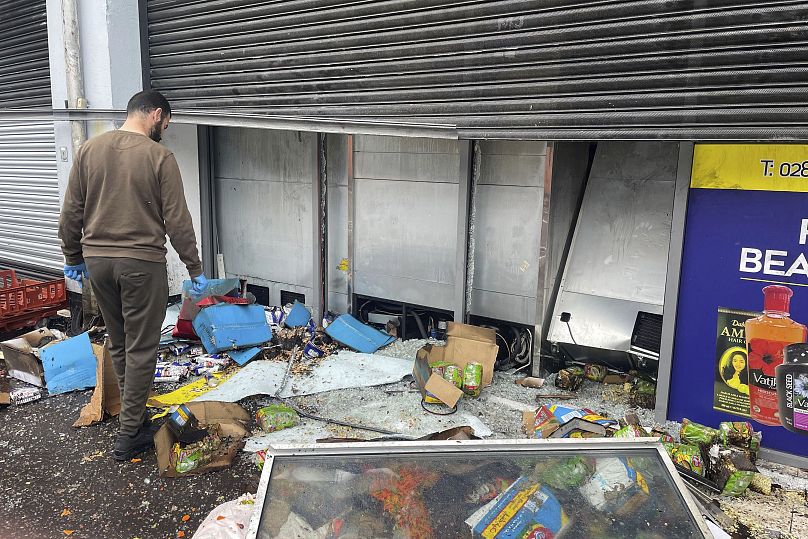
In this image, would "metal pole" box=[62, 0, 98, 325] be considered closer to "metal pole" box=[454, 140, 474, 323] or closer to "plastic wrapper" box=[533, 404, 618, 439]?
Result: "metal pole" box=[454, 140, 474, 323]

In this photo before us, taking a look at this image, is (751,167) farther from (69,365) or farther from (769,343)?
(69,365)

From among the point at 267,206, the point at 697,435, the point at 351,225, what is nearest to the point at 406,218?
the point at 351,225

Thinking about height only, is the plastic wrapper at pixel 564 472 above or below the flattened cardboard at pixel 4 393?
above

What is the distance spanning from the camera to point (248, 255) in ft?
22.3

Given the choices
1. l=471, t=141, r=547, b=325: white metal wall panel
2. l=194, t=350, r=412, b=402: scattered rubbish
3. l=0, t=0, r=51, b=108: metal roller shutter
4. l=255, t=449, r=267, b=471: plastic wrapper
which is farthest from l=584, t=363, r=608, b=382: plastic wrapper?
l=0, t=0, r=51, b=108: metal roller shutter

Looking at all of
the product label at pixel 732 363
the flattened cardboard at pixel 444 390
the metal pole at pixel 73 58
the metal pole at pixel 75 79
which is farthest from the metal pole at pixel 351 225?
the product label at pixel 732 363

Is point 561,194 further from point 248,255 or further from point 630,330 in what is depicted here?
point 248,255

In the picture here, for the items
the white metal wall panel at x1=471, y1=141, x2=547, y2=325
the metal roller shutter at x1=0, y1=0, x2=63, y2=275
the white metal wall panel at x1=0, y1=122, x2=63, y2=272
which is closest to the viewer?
the white metal wall panel at x1=471, y1=141, x2=547, y2=325

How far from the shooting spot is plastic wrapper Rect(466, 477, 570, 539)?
1643 millimetres

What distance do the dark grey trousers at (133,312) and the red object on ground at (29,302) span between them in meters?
2.94

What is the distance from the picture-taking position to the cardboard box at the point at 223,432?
3553mm

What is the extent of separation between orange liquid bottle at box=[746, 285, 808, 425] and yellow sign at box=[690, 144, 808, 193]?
23.2 inches

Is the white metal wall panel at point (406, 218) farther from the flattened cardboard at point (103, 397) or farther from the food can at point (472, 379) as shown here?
the flattened cardboard at point (103, 397)

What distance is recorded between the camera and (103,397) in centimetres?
420
